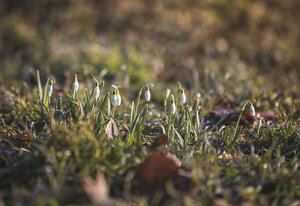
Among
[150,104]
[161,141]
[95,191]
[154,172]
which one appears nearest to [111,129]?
[161,141]

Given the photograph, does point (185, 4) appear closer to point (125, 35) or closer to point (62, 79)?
point (125, 35)

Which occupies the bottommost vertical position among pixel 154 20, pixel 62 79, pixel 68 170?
pixel 62 79

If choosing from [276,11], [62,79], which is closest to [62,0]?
[62,79]

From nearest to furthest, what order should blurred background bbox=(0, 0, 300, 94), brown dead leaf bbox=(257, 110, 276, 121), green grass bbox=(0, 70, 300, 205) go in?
1. green grass bbox=(0, 70, 300, 205)
2. brown dead leaf bbox=(257, 110, 276, 121)
3. blurred background bbox=(0, 0, 300, 94)

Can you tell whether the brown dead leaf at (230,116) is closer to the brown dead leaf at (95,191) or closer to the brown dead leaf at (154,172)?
the brown dead leaf at (154,172)

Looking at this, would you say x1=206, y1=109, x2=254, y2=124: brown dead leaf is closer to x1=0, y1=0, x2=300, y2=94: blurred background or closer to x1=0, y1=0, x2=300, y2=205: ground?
x1=0, y1=0, x2=300, y2=205: ground

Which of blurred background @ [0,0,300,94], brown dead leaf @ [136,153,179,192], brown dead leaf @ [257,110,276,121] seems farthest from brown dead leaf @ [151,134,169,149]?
blurred background @ [0,0,300,94]
